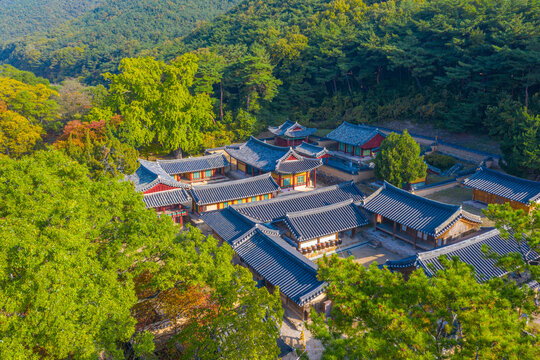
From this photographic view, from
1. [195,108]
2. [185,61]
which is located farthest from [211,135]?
[185,61]

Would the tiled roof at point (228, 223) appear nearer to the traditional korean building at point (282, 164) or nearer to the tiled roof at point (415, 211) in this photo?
the tiled roof at point (415, 211)

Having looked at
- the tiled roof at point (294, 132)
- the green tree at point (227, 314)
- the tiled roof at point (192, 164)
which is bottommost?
the tiled roof at point (192, 164)

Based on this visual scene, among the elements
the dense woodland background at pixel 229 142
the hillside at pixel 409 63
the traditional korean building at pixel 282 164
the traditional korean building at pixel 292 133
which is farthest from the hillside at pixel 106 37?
the traditional korean building at pixel 282 164

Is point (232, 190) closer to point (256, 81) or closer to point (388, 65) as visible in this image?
point (256, 81)

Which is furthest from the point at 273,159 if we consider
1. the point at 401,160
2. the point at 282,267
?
the point at 282,267

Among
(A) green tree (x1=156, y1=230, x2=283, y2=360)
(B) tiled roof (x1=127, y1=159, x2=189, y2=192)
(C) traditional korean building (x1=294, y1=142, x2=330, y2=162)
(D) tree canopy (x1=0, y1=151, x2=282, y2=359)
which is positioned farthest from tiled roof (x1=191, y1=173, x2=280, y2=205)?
(A) green tree (x1=156, y1=230, x2=283, y2=360)

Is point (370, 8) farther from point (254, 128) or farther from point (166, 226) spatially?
point (166, 226)
